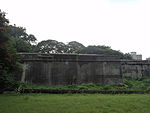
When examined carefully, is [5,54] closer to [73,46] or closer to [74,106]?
[74,106]

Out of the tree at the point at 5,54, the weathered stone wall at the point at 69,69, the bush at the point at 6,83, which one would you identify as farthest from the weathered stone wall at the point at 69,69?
the tree at the point at 5,54

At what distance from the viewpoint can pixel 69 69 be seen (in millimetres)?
14836

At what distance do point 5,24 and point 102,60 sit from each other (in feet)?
29.2

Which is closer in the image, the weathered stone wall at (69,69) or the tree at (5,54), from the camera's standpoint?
the tree at (5,54)

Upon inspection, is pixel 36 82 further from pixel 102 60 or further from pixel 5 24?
pixel 5 24

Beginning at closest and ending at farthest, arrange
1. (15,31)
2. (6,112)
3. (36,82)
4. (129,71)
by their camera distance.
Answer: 1. (6,112)
2. (36,82)
3. (129,71)
4. (15,31)

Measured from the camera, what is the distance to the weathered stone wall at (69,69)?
14.4m

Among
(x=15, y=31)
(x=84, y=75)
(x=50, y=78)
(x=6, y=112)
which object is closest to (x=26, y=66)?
(x=50, y=78)

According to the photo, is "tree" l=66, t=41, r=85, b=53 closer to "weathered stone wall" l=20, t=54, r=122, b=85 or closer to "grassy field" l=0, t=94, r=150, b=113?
"weathered stone wall" l=20, t=54, r=122, b=85

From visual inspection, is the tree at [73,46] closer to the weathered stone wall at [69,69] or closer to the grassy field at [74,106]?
the weathered stone wall at [69,69]

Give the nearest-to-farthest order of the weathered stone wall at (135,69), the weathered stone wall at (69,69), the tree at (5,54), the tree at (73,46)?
the tree at (5,54), the weathered stone wall at (69,69), the weathered stone wall at (135,69), the tree at (73,46)

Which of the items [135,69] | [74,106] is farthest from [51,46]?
[74,106]

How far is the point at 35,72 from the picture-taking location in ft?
47.4

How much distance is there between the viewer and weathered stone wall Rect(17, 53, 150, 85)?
14.4 m
